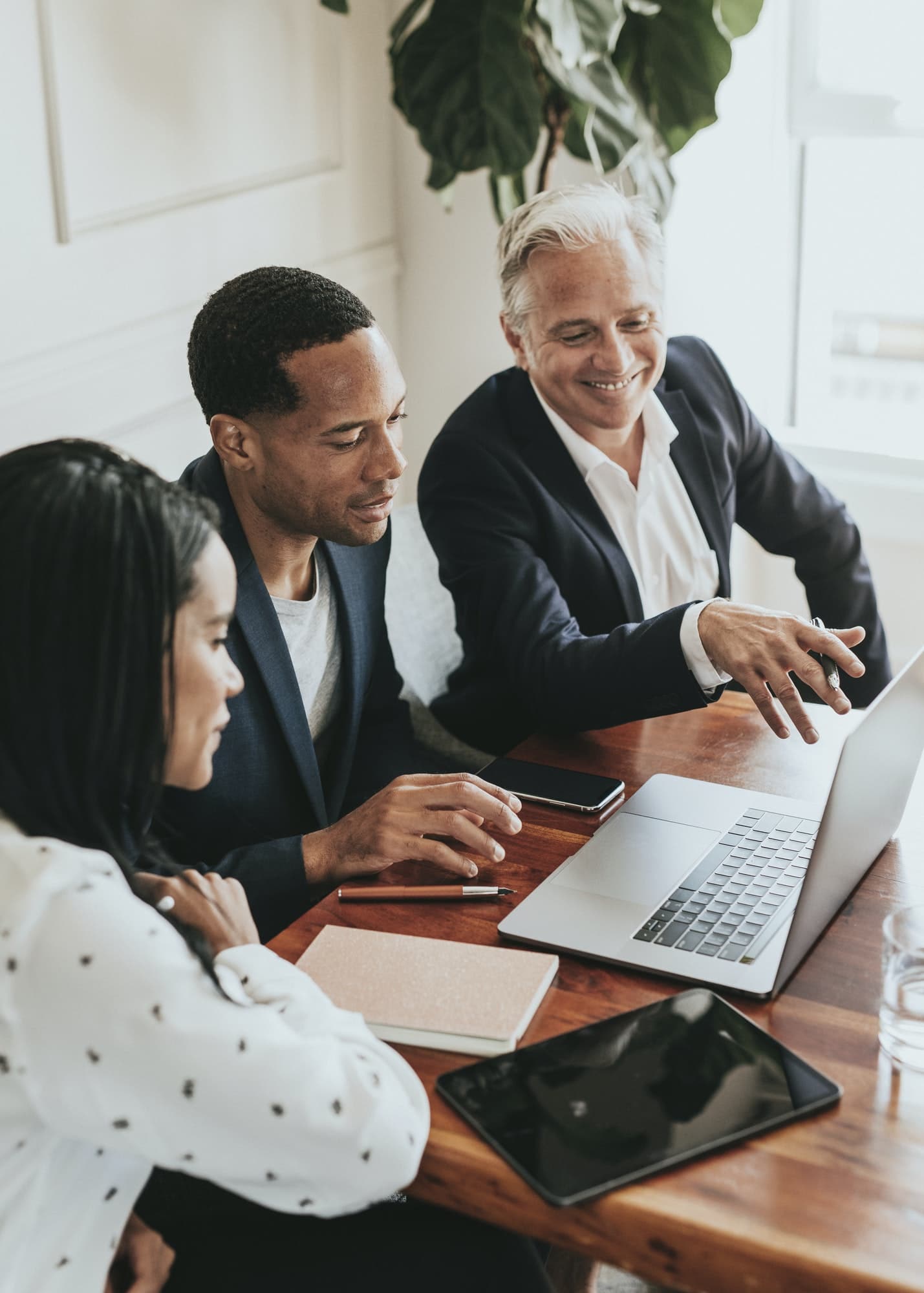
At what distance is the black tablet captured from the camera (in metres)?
0.92

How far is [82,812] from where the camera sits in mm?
973

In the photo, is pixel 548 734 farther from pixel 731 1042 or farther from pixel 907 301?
pixel 907 301

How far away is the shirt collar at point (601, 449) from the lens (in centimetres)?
191

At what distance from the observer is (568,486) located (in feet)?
6.16

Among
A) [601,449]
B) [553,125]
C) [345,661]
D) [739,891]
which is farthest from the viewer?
[553,125]

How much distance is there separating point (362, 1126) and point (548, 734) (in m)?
0.77

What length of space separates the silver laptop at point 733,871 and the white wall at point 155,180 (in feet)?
4.10

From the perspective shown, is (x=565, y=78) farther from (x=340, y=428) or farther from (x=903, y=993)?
(x=903, y=993)

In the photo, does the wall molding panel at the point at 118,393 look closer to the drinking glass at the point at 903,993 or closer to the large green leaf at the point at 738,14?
the large green leaf at the point at 738,14

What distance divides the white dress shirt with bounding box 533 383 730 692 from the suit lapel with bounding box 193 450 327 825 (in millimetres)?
538

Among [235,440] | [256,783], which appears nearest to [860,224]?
[235,440]

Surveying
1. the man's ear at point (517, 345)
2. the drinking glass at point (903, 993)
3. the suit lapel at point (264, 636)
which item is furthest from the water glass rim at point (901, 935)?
the man's ear at point (517, 345)

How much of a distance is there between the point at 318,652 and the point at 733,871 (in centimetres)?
64

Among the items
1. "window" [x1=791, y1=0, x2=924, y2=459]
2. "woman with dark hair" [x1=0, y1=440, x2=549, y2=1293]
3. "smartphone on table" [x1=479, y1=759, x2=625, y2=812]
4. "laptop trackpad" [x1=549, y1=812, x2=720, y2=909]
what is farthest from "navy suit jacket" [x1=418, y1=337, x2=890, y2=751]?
"window" [x1=791, y1=0, x2=924, y2=459]
